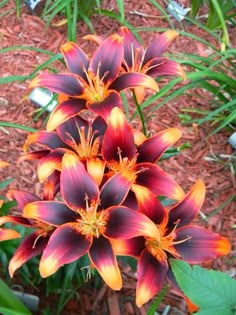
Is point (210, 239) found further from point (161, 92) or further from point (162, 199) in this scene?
point (161, 92)

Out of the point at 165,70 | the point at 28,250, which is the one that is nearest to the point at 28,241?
the point at 28,250

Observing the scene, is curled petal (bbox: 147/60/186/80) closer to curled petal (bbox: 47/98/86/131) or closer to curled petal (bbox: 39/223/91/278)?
curled petal (bbox: 47/98/86/131)

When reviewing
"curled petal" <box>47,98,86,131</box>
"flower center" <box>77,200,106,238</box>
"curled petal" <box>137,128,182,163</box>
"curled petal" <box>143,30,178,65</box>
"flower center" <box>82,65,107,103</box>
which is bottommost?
"flower center" <box>77,200,106,238</box>

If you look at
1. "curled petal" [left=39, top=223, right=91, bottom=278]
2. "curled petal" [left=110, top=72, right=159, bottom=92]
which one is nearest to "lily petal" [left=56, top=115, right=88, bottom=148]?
"curled petal" [left=110, top=72, right=159, bottom=92]

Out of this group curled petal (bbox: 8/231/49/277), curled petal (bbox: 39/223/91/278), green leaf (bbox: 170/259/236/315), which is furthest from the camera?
curled petal (bbox: 8/231/49/277)

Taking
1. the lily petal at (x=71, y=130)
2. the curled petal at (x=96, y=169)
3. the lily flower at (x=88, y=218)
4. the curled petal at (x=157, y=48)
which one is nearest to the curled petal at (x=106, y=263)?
the lily flower at (x=88, y=218)

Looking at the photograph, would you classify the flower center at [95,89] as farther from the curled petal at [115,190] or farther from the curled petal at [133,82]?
the curled petal at [115,190]
